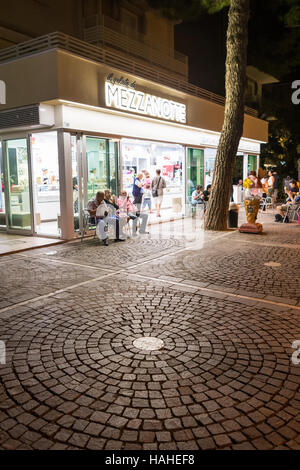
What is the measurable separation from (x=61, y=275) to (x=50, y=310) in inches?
75.3

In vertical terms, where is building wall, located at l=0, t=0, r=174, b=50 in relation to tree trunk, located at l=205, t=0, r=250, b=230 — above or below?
above

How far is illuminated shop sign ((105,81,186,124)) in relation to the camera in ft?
37.5

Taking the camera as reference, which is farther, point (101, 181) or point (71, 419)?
point (101, 181)

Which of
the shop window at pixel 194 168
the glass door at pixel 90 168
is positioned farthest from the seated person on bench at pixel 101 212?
the shop window at pixel 194 168

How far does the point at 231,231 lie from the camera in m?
12.4

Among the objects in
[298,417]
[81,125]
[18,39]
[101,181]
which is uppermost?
[18,39]

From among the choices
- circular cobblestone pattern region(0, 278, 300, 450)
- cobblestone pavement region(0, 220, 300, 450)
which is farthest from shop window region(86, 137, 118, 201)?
circular cobblestone pattern region(0, 278, 300, 450)

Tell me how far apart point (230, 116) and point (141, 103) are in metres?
2.96

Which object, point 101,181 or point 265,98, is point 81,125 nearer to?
point 101,181

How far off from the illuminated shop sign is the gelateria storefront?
0.03 metres

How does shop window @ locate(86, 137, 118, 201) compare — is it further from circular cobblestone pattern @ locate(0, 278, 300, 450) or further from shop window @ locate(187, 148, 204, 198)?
circular cobblestone pattern @ locate(0, 278, 300, 450)

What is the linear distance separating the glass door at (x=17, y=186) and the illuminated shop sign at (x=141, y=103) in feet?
9.98

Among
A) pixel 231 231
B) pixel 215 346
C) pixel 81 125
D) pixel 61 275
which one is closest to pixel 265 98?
pixel 231 231

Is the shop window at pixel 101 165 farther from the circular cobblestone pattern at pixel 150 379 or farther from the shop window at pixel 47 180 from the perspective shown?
the circular cobblestone pattern at pixel 150 379
